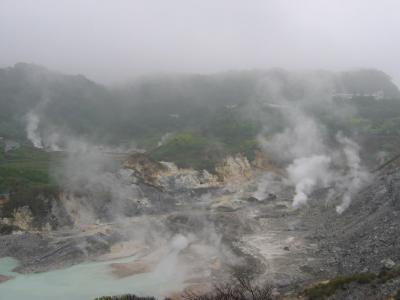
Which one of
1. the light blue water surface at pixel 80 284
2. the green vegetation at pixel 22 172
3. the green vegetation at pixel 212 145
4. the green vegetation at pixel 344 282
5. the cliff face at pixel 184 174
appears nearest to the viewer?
the green vegetation at pixel 344 282

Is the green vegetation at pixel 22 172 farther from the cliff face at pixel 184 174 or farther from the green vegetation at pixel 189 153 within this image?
the green vegetation at pixel 189 153

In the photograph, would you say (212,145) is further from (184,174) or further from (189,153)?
(184,174)

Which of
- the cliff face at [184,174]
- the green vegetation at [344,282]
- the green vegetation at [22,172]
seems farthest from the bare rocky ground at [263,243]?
the cliff face at [184,174]

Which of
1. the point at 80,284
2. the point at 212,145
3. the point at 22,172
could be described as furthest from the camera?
the point at 212,145

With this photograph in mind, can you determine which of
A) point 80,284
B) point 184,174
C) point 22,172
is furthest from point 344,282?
point 22,172

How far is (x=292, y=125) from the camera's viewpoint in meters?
144

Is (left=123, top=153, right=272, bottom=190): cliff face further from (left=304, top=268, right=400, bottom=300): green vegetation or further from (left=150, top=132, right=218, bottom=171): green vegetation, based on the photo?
(left=304, top=268, right=400, bottom=300): green vegetation

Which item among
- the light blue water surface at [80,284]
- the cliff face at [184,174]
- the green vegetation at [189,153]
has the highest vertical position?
the green vegetation at [189,153]

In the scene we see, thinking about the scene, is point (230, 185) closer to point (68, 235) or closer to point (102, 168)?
point (102, 168)

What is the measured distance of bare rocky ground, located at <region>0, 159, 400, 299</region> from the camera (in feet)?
140

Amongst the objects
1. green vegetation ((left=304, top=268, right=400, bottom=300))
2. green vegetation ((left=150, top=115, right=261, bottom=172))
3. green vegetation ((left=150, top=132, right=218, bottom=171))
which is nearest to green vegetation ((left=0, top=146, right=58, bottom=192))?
green vegetation ((left=150, top=132, right=218, bottom=171))

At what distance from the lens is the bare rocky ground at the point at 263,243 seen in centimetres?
4266

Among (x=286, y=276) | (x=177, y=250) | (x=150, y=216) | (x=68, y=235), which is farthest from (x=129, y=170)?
(x=286, y=276)

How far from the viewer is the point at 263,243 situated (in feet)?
191
